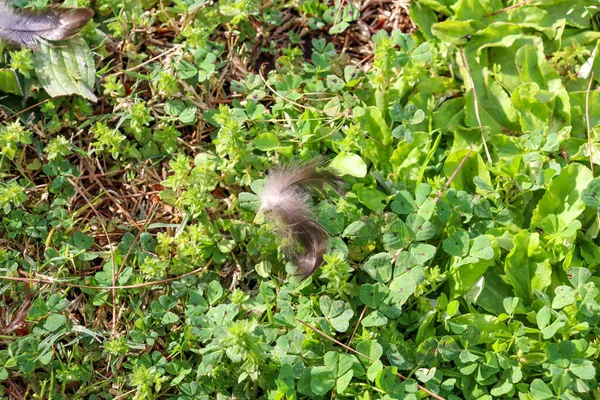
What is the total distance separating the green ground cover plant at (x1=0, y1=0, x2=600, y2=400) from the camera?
2.48 metres

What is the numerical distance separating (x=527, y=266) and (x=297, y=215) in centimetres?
90

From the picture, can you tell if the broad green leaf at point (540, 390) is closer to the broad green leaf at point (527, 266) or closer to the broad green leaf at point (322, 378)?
the broad green leaf at point (527, 266)

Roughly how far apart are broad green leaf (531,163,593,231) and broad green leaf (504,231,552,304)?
129mm

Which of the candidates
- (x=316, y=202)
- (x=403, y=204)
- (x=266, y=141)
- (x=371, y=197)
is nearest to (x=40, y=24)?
(x=266, y=141)

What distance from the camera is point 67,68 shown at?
3049 millimetres

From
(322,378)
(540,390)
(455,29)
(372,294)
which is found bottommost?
(540,390)

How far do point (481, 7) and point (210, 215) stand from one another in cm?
155

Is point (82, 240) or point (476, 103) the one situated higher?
point (476, 103)

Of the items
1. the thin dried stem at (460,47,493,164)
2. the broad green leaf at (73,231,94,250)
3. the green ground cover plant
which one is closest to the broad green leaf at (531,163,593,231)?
the green ground cover plant

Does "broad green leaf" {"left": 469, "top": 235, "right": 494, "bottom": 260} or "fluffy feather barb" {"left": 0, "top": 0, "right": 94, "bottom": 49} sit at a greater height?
"fluffy feather barb" {"left": 0, "top": 0, "right": 94, "bottom": 49}

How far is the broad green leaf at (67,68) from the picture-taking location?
301 cm

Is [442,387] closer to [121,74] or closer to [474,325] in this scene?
[474,325]

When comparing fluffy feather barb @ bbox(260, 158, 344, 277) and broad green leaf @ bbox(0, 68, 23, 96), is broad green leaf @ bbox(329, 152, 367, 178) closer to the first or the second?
fluffy feather barb @ bbox(260, 158, 344, 277)

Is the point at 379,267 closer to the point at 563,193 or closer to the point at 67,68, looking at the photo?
the point at 563,193
